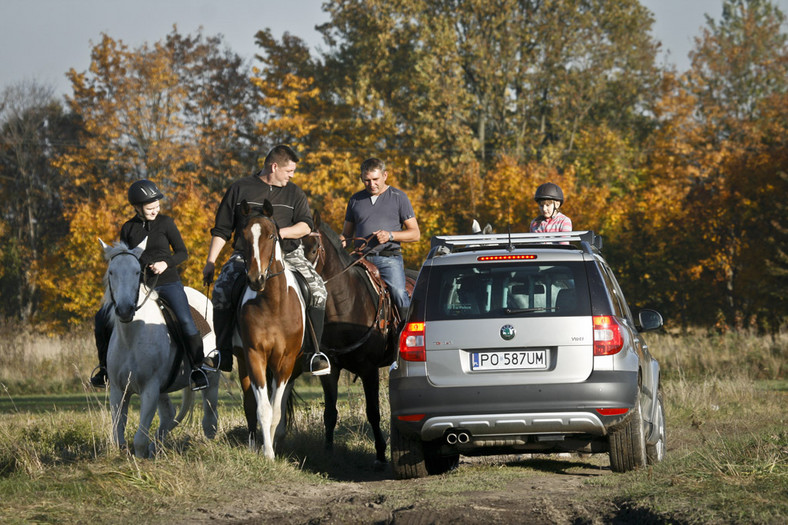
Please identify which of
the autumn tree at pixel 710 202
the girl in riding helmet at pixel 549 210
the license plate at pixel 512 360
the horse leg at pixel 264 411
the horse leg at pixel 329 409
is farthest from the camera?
the autumn tree at pixel 710 202

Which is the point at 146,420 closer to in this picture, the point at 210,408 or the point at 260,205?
the point at 210,408

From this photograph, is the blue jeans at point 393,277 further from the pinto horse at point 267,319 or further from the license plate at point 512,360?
the license plate at point 512,360

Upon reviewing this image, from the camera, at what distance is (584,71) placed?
158ft

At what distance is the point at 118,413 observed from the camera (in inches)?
389

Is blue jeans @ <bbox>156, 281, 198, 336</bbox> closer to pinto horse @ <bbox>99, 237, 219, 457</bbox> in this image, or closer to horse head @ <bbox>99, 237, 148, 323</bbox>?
pinto horse @ <bbox>99, 237, 219, 457</bbox>

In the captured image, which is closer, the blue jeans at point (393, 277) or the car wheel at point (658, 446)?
the car wheel at point (658, 446)

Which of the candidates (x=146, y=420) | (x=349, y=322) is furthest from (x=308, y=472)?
(x=349, y=322)

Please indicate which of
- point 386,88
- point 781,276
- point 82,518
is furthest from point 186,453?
point 386,88

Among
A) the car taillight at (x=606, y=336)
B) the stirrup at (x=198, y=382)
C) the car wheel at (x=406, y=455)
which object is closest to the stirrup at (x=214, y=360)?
the stirrup at (x=198, y=382)

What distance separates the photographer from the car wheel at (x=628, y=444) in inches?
351

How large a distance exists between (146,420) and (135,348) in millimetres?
656

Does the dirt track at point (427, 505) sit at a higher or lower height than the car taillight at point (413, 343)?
lower

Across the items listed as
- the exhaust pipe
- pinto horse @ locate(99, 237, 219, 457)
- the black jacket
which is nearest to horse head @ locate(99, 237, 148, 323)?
pinto horse @ locate(99, 237, 219, 457)

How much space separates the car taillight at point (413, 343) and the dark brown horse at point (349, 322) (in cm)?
201
